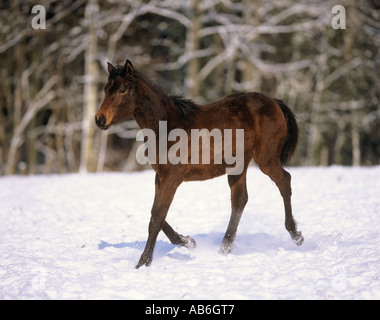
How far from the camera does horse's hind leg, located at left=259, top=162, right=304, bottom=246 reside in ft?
18.1

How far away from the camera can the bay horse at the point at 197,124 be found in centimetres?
482

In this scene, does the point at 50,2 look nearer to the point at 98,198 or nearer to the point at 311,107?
the point at 98,198

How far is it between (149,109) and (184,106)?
18.2 inches

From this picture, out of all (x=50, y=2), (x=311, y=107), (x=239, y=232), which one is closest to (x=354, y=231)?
(x=239, y=232)

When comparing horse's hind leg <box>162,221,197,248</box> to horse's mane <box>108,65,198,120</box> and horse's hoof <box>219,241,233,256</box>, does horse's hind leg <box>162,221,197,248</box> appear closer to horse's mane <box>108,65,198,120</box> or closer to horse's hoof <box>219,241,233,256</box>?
horse's hoof <box>219,241,233,256</box>

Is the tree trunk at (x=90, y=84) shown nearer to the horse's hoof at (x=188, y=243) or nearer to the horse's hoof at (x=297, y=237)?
the horse's hoof at (x=188, y=243)

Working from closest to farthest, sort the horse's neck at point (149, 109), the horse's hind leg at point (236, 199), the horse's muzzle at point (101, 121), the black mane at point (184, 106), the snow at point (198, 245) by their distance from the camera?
the snow at point (198, 245), the horse's muzzle at point (101, 121), the horse's neck at point (149, 109), the black mane at point (184, 106), the horse's hind leg at point (236, 199)

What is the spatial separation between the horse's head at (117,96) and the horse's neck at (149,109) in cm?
11

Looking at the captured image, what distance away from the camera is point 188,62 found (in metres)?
16.3

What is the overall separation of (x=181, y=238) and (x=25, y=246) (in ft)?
7.40

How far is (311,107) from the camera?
2156 cm

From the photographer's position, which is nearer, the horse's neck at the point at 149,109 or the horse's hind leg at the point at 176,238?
the horse's neck at the point at 149,109

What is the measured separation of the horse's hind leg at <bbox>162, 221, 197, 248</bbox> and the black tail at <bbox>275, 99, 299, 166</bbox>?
68.1 inches

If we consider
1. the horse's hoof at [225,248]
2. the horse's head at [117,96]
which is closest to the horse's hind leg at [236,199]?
the horse's hoof at [225,248]
